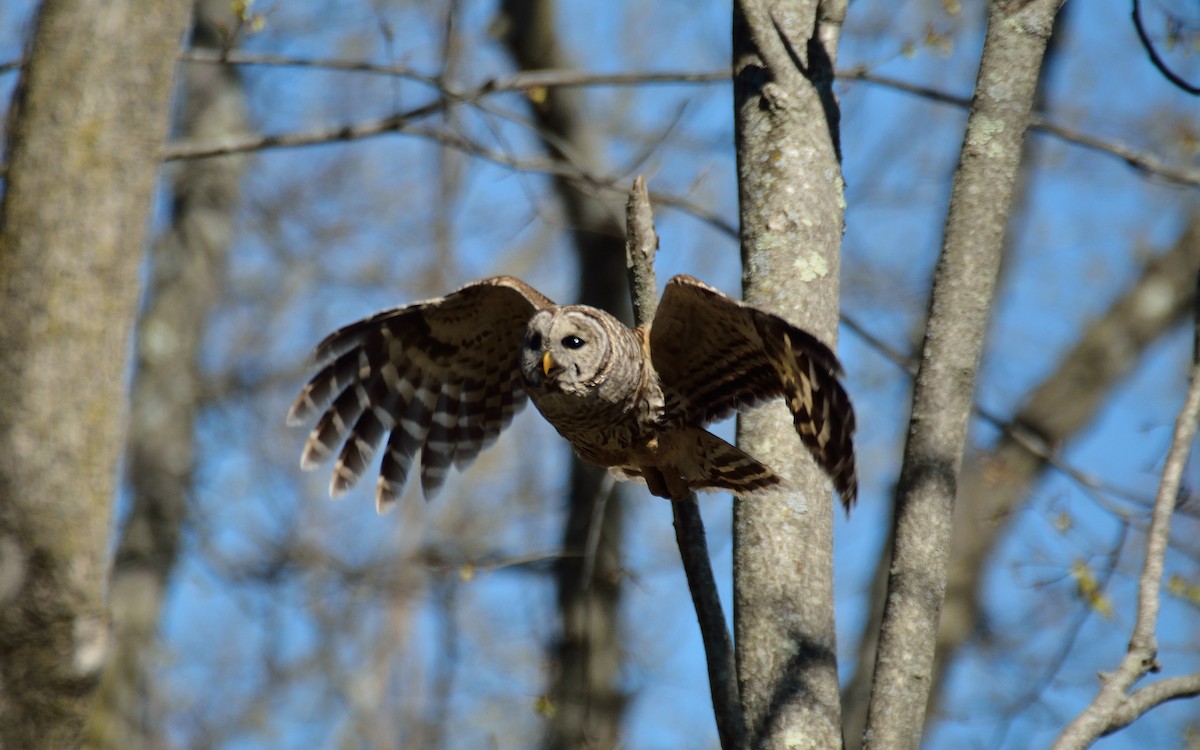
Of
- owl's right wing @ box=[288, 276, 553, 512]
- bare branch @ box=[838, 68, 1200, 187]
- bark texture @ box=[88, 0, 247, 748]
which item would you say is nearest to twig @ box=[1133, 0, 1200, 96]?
bare branch @ box=[838, 68, 1200, 187]

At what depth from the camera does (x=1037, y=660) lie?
852 centimetres

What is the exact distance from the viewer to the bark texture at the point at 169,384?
9.17 m

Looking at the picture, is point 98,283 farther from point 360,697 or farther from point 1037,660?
point 360,697

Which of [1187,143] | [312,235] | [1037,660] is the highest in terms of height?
[312,235]

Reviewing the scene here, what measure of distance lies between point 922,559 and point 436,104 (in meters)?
4.06

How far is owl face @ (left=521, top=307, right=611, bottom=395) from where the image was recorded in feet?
14.3

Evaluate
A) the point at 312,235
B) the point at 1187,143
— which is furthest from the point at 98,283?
the point at 312,235

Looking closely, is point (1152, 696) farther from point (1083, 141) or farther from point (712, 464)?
point (1083, 141)

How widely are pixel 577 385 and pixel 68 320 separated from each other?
190 centimetres

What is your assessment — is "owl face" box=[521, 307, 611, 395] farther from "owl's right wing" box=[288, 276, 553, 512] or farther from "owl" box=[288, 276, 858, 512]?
"owl's right wing" box=[288, 276, 553, 512]

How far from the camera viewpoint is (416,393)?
5262 millimetres

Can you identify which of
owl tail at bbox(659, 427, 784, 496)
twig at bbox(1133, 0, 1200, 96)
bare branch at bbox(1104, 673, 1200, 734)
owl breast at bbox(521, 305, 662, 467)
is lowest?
bare branch at bbox(1104, 673, 1200, 734)

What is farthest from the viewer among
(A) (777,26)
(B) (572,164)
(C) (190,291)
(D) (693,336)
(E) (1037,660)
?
(C) (190,291)

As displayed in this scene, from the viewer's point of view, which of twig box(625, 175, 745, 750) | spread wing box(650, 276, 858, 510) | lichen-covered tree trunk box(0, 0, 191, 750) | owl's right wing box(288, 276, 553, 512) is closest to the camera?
lichen-covered tree trunk box(0, 0, 191, 750)
